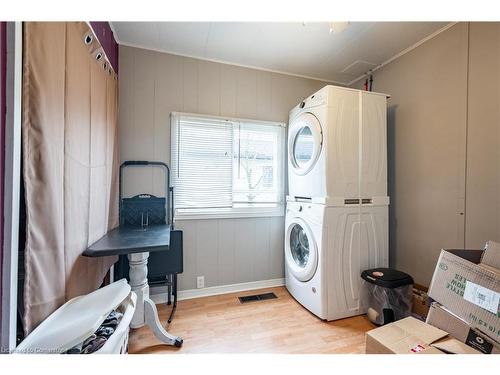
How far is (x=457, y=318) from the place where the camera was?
3.27ft

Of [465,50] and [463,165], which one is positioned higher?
[465,50]

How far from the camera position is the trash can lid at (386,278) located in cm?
160

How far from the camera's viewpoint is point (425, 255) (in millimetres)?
1891

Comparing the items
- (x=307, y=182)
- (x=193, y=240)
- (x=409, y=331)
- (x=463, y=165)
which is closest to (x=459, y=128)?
(x=463, y=165)

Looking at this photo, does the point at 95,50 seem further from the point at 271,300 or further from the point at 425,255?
the point at 425,255

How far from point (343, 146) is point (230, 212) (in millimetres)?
1260

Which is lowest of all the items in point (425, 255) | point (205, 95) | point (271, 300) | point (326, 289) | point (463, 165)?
point (271, 300)

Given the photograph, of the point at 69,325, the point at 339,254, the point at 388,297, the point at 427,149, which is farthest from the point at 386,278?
the point at 69,325

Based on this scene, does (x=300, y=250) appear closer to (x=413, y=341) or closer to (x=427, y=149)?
(x=413, y=341)

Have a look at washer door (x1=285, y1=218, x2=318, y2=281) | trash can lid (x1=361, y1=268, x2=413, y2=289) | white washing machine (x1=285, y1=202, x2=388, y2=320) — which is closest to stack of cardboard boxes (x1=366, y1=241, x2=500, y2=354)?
trash can lid (x1=361, y1=268, x2=413, y2=289)

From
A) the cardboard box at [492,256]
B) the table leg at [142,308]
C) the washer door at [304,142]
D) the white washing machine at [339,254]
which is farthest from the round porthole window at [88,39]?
the cardboard box at [492,256]

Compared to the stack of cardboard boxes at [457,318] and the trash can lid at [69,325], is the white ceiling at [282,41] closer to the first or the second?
the stack of cardboard boxes at [457,318]

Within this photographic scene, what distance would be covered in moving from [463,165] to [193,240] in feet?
7.86
